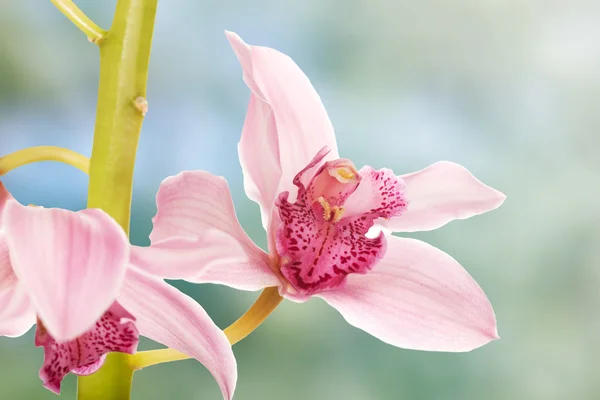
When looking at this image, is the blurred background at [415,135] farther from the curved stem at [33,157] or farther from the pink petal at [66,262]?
the pink petal at [66,262]

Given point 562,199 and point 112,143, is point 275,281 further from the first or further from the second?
point 562,199

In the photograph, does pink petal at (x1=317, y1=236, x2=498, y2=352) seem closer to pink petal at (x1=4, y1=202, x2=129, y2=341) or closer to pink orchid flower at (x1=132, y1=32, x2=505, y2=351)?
pink orchid flower at (x1=132, y1=32, x2=505, y2=351)

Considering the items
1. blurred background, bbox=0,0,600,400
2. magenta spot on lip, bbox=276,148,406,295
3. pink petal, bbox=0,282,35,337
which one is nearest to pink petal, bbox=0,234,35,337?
pink petal, bbox=0,282,35,337

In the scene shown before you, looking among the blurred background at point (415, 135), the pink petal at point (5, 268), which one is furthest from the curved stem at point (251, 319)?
the blurred background at point (415, 135)

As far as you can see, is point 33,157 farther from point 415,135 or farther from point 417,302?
point 415,135

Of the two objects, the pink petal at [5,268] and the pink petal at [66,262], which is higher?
the pink petal at [66,262]

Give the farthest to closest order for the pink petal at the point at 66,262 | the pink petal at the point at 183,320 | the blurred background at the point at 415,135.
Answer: the blurred background at the point at 415,135 < the pink petal at the point at 183,320 < the pink petal at the point at 66,262

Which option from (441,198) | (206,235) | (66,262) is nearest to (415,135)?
(441,198)
